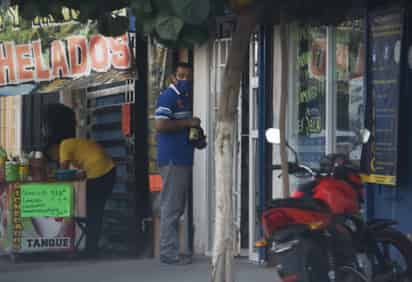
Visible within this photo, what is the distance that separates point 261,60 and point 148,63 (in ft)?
5.83

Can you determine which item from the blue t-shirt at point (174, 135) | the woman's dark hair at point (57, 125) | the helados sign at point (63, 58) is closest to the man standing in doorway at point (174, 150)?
the blue t-shirt at point (174, 135)

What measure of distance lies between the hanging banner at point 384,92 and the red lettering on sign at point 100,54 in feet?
11.2

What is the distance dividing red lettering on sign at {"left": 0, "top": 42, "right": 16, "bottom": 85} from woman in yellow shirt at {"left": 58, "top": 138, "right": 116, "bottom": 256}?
38.1 inches

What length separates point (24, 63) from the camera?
41.0ft

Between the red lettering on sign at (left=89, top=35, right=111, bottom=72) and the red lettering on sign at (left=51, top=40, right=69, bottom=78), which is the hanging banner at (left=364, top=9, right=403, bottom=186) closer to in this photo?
the red lettering on sign at (left=89, top=35, right=111, bottom=72)

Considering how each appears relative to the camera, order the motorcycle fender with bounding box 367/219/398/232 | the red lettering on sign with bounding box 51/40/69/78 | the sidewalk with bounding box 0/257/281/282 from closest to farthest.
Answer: the motorcycle fender with bounding box 367/219/398/232 < the sidewalk with bounding box 0/257/281/282 < the red lettering on sign with bounding box 51/40/69/78

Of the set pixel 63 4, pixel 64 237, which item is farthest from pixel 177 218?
pixel 63 4

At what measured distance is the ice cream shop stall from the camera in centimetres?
1234

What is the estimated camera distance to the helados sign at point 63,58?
12297 millimetres

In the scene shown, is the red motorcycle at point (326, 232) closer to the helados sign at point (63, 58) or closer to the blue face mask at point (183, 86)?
the blue face mask at point (183, 86)

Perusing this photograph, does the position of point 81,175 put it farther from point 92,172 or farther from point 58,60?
point 58,60

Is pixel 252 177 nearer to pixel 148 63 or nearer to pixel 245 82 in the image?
pixel 245 82

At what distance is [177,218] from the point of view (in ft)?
38.5

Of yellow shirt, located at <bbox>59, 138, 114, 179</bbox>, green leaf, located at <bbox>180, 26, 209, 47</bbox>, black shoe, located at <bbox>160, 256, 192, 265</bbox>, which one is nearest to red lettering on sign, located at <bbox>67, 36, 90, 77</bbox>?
yellow shirt, located at <bbox>59, 138, 114, 179</bbox>
